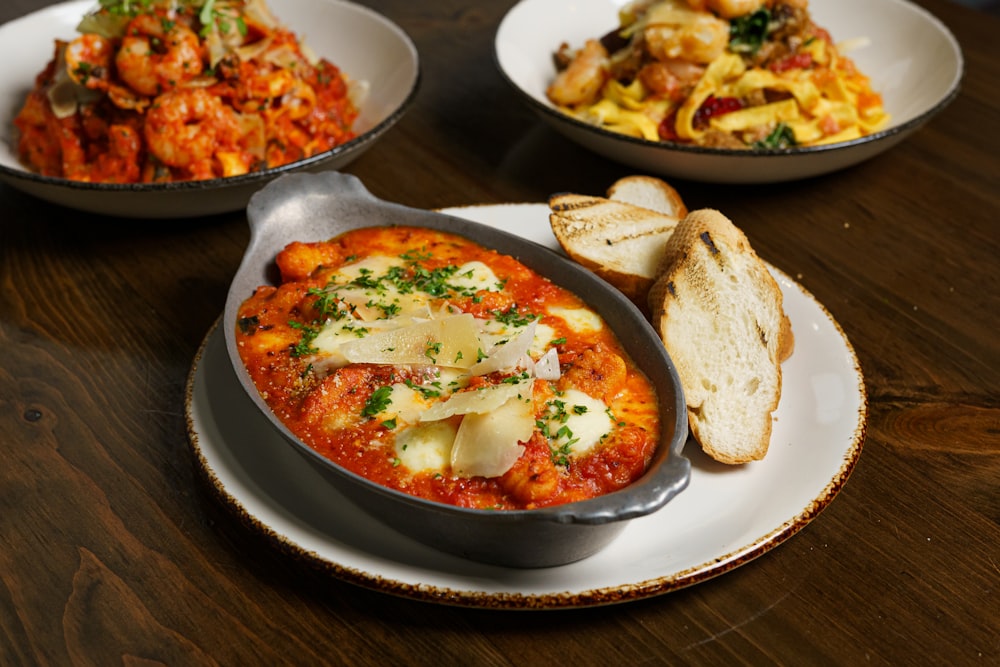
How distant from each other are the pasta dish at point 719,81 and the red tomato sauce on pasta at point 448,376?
56.0 inches

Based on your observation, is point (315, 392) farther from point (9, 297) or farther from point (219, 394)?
point (9, 297)

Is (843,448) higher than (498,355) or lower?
lower

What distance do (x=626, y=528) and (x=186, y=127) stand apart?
212 cm

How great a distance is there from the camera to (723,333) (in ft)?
8.30

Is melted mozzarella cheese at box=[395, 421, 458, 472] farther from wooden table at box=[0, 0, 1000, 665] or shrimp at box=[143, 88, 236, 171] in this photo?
shrimp at box=[143, 88, 236, 171]

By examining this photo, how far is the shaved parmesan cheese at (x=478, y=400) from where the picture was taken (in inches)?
80.1

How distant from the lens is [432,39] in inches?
187

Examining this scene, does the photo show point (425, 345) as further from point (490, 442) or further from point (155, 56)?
point (155, 56)

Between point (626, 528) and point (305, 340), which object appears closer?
point (626, 528)

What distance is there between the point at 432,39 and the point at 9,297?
2466 mm

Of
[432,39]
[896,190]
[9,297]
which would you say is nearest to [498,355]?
[9,297]

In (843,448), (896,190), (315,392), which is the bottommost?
(896,190)

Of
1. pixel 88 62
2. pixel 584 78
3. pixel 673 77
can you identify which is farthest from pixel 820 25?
pixel 88 62

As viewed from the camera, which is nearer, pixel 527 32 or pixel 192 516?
pixel 192 516
